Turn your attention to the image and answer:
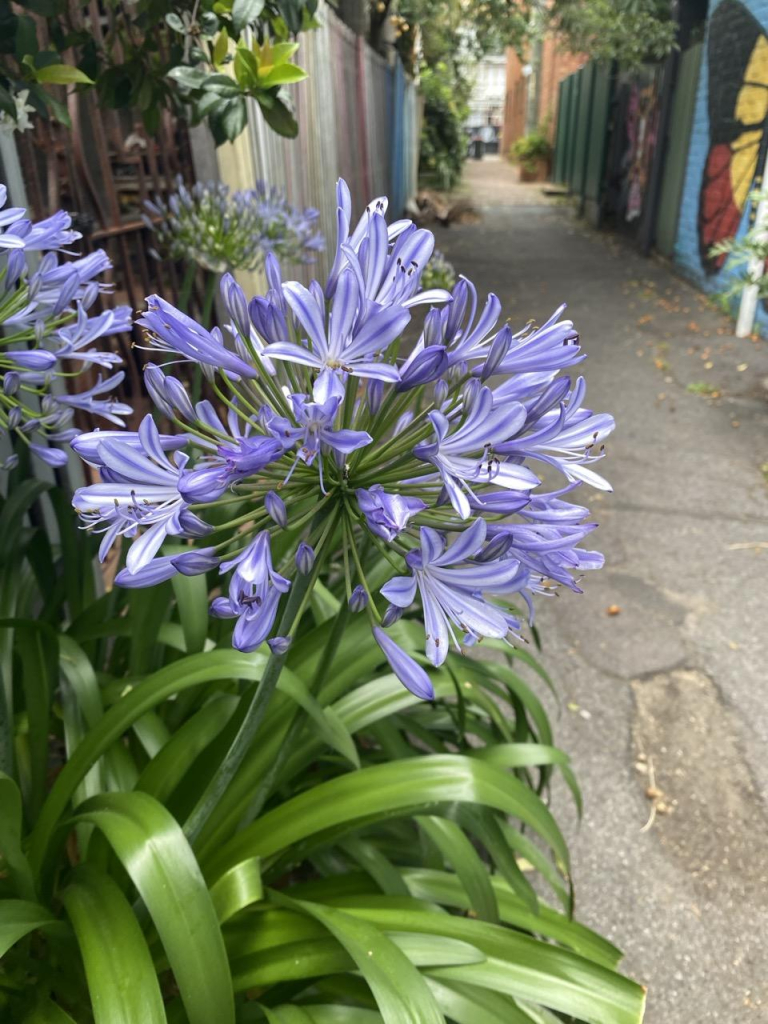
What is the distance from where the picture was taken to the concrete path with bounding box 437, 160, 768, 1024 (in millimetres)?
2080

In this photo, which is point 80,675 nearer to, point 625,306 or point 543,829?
point 543,829

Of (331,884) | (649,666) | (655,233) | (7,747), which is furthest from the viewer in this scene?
(655,233)

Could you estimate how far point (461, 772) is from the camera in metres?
1.41

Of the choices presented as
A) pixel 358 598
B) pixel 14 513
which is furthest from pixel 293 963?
pixel 14 513

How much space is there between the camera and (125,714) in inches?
55.2

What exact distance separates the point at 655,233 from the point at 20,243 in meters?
11.5

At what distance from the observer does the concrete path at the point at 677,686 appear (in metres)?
2.08

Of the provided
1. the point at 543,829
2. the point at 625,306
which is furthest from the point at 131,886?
the point at 625,306

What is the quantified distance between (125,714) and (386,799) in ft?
1.62

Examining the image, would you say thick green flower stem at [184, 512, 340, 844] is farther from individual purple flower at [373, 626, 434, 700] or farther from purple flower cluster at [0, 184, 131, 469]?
purple flower cluster at [0, 184, 131, 469]

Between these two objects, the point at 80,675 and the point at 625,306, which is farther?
the point at 625,306

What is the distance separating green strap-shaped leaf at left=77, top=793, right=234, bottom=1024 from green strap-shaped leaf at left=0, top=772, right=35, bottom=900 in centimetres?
17

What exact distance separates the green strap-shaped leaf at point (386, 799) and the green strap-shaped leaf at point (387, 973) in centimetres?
18

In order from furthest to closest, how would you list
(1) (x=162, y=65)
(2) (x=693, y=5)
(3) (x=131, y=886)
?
(2) (x=693, y=5) → (1) (x=162, y=65) → (3) (x=131, y=886)
